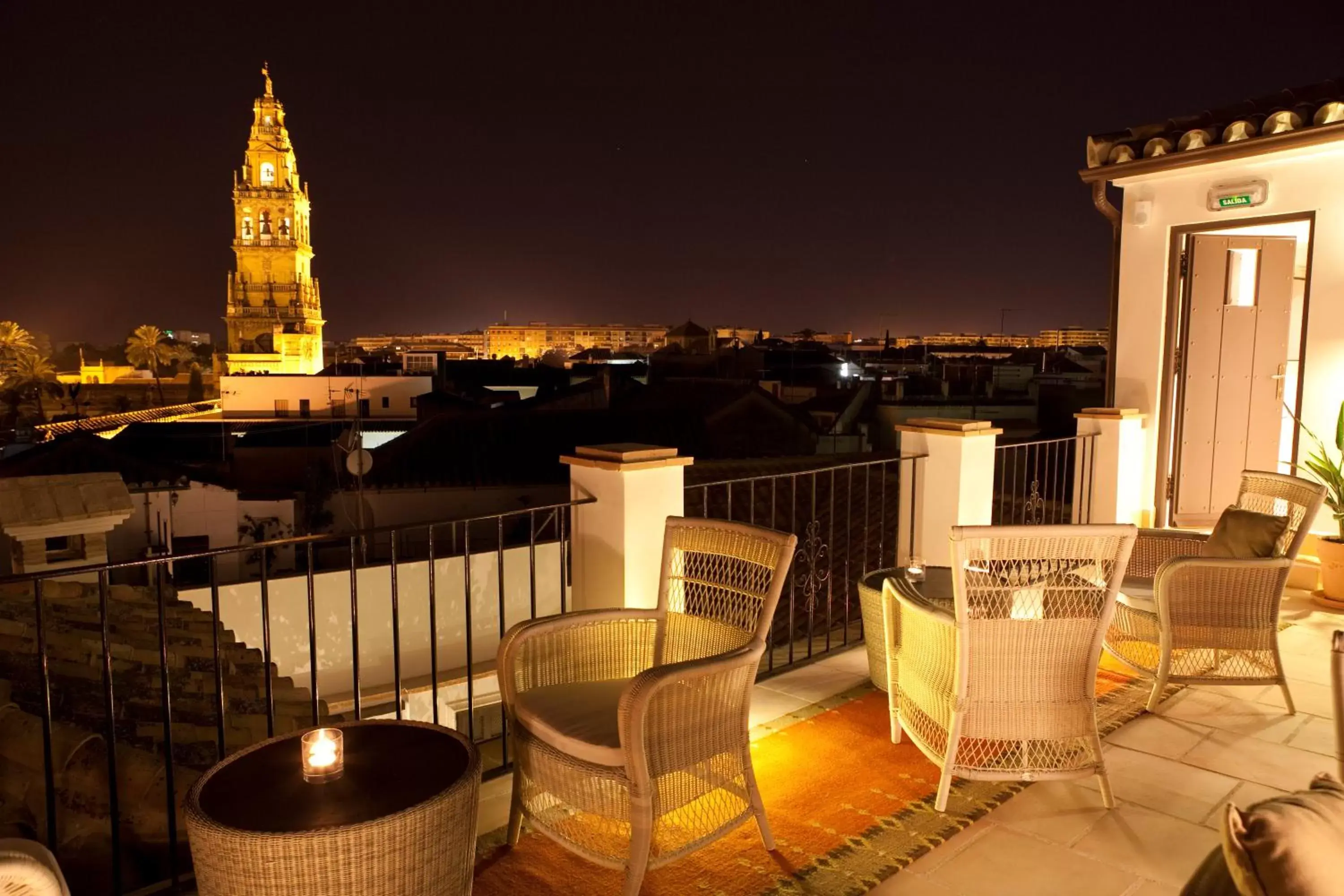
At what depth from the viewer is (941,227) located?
40.6 meters

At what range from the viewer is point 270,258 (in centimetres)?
6794

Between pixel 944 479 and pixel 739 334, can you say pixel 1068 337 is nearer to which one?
pixel 739 334

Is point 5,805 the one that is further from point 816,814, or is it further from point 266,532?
point 266,532

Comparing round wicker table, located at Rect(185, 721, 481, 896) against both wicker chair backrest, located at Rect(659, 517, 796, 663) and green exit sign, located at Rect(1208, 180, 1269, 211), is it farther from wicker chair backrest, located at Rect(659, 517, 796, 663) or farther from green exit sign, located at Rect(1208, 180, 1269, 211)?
green exit sign, located at Rect(1208, 180, 1269, 211)

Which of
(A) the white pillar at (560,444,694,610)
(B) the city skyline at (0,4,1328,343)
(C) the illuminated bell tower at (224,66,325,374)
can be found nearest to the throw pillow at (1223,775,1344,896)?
(A) the white pillar at (560,444,694,610)

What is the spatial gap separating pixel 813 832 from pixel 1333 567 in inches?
170

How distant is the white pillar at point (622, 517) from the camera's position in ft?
11.4

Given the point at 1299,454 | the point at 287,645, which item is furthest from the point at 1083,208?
the point at 287,645

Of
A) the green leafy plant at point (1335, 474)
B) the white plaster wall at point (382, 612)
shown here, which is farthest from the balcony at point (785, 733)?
the white plaster wall at point (382, 612)

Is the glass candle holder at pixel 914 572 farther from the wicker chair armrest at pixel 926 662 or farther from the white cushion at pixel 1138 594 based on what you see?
the white cushion at pixel 1138 594

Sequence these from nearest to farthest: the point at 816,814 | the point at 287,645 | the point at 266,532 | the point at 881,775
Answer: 1. the point at 816,814
2. the point at 881,775
3. the point at 287,645
4. the point at 266,532

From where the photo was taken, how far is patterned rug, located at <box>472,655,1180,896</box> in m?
2.49

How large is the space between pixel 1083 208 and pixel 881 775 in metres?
6.32

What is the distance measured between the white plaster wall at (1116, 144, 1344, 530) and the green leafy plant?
272 millimetres
